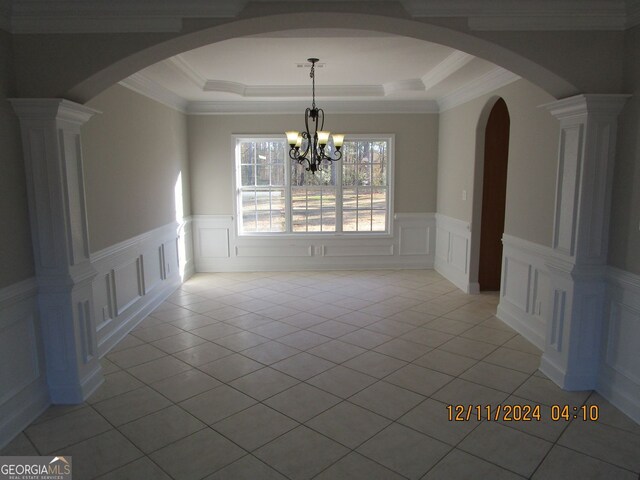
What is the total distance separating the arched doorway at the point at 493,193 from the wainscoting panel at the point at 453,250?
0.61 feet

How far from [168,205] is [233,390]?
10.9 ft

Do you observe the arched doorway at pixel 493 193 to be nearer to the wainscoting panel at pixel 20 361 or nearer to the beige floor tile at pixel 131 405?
the beige floor tile at pixel 131 405

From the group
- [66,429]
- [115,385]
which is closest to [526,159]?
[115,385]

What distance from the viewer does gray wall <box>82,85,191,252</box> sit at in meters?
3.80

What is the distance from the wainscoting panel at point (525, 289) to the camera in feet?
12.9

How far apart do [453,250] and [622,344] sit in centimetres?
337

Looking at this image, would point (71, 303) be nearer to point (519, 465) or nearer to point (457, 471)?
point (457, 471)

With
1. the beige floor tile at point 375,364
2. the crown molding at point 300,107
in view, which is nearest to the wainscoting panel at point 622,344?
the beige floor tile at point 375,364

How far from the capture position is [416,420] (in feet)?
9.07

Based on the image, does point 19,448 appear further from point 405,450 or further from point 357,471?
point 405,450

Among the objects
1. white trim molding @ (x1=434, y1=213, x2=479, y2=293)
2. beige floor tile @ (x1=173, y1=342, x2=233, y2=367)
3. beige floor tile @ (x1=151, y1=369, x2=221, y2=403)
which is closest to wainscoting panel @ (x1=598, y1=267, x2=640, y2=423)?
white trim molding @ (x1=434, y1=213, x2=479, y2=293)

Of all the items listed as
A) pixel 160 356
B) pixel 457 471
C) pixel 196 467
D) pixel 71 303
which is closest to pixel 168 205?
pixel 160 356

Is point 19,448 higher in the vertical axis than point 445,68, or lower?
lower
